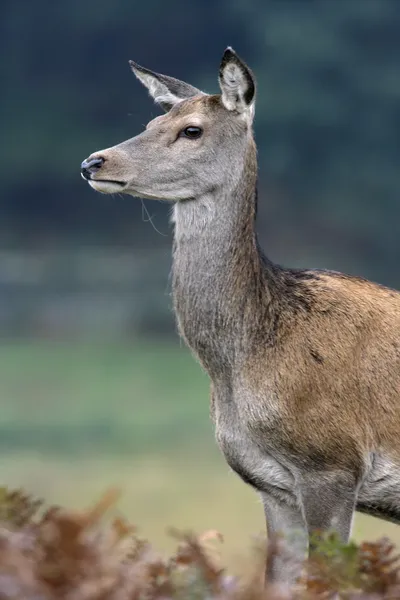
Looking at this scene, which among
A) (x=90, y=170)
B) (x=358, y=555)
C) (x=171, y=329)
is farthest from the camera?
(x=171, y=329)

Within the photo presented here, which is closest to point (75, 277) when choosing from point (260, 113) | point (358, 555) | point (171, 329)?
point (171, 329)

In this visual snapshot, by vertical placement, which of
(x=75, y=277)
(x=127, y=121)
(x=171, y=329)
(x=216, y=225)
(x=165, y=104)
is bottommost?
(x=216, y=225)

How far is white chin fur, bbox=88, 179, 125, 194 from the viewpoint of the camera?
5.68 metres

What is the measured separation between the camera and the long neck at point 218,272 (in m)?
5.62

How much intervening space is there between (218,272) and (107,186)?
66cm

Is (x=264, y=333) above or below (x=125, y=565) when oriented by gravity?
above

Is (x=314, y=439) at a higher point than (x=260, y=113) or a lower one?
lower

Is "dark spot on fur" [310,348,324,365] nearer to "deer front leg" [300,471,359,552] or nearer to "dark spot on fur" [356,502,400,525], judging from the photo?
"deer front leg" [300,471,359,552]

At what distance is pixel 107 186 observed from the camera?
5.71m

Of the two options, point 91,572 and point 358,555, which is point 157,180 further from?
point 91,572

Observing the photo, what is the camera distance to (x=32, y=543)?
95.5 inches

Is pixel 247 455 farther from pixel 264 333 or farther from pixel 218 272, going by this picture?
pixel 218 272

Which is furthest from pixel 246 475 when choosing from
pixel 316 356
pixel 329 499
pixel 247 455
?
pixel 316 356

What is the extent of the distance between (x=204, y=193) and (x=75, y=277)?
2317cm
